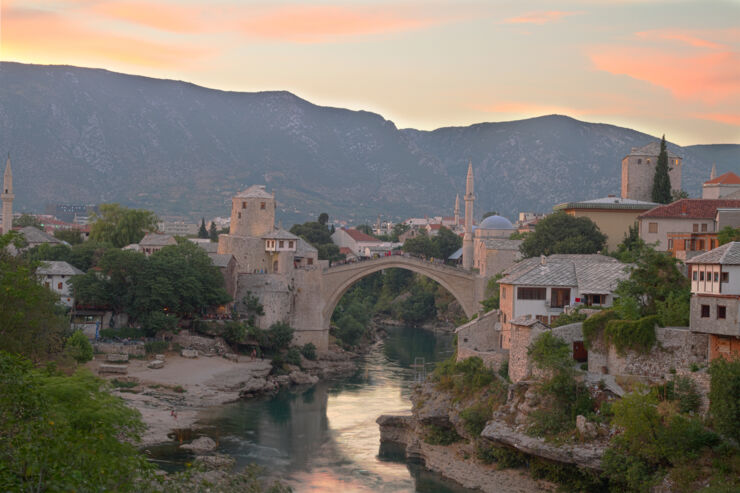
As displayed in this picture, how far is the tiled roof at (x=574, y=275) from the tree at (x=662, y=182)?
61.9 feet

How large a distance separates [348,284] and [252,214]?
25.6ft

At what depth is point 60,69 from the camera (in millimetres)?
170125

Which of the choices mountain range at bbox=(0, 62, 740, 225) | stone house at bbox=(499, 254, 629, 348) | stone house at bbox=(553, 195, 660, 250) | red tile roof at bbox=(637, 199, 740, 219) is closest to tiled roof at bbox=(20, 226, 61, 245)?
stone house at bbox=(553, 195, 660, 250)

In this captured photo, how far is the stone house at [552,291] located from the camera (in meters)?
35.4

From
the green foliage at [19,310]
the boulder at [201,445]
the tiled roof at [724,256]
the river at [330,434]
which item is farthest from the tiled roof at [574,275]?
the green foliage at [19,310]

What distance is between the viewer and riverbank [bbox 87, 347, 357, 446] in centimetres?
3794

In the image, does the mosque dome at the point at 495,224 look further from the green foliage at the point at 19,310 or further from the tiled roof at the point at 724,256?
the green foliage at the point at 19,310

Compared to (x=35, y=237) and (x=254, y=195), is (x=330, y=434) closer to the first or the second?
(x=254, y=195)

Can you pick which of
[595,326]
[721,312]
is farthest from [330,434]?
[721,312]

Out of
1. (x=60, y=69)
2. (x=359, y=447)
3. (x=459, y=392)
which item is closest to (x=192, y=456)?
(x=359, y=447)

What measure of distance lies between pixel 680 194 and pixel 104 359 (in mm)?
36157

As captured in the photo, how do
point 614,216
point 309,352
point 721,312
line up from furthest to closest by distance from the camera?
point 309,352 < point 614,216 < point 721,312

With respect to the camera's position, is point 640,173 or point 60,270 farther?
point 640,173

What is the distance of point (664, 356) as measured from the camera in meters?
28.2
